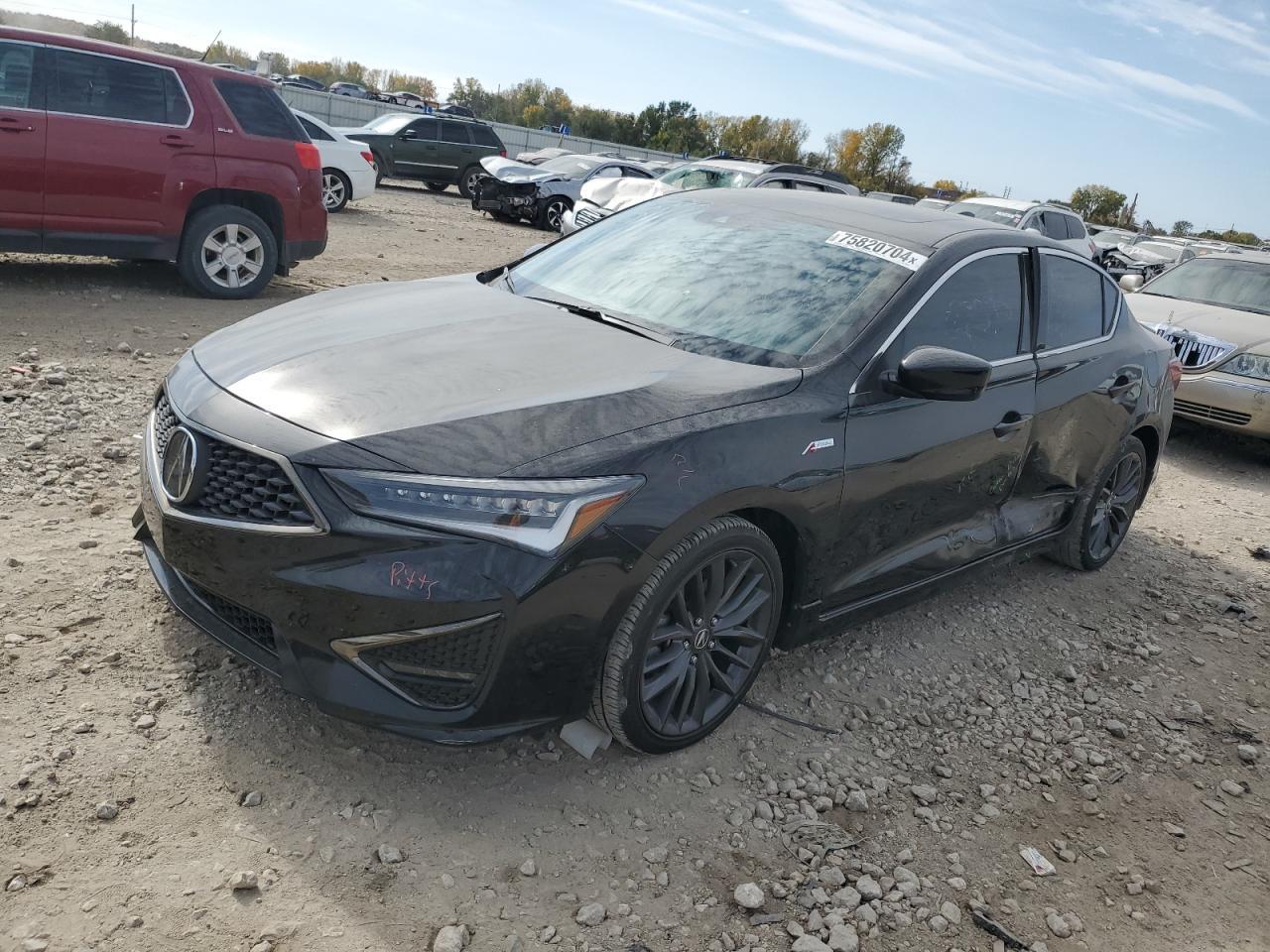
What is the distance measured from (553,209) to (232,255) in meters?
10.9

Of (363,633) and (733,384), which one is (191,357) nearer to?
(363,633)

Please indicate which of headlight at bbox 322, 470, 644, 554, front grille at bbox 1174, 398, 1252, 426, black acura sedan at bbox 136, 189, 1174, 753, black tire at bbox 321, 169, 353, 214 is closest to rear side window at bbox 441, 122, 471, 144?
black tire at bbox 321, 169, 353, 214

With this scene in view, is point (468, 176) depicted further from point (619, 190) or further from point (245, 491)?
point (245, 491)

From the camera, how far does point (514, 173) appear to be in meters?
19.5

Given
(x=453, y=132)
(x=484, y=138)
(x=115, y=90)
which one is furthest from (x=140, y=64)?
(x=484, y=138)

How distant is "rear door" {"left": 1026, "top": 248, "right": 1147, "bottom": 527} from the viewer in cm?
449

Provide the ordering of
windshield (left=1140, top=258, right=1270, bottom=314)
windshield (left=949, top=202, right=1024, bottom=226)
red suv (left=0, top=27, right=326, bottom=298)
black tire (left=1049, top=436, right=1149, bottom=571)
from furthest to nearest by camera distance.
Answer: windshield (left=949, top=202, right=1024, bottom=226), windshield (left=1140, top=258, right=1270, bottom=314), red suv (left=0, top=27, right=326, bottom=298), black tire (left=1049, top=436, right=1149, bottom=571)

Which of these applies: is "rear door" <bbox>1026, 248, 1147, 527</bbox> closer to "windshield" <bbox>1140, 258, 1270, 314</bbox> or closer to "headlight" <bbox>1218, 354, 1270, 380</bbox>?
"headlight" <bbox>1218, 354, 1270, 380</bbox>

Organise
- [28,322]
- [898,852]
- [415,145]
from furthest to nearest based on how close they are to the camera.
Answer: [415,145]
[28,322]
[898,852]

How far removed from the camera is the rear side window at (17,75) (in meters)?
7.48

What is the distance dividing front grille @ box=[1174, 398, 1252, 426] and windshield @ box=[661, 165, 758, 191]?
9492mm

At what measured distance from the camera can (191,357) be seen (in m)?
3.46

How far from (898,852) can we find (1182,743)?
161 cm

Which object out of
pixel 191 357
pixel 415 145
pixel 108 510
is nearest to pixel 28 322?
pixel 108 510
